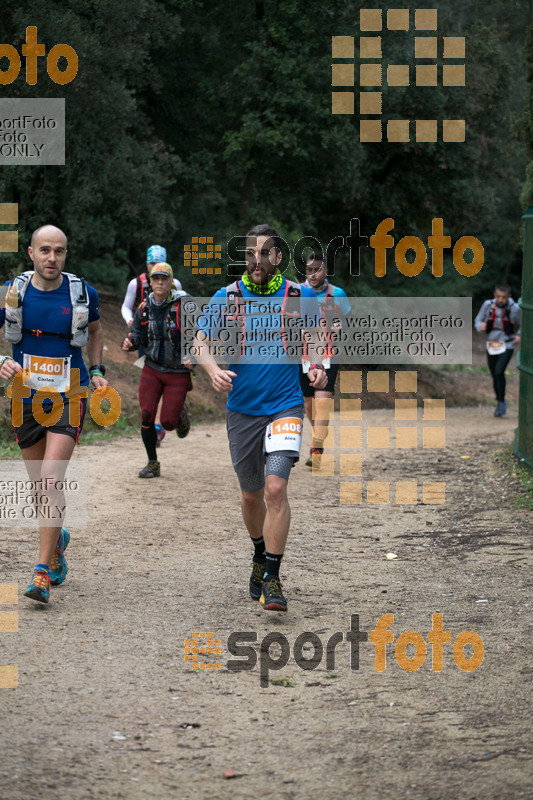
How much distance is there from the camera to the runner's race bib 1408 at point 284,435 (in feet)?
19.7

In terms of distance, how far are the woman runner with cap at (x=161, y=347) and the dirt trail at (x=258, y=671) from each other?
3.17 ft

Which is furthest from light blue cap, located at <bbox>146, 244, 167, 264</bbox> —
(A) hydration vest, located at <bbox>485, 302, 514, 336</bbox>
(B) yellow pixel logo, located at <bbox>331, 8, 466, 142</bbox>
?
(B) yellow pixel logo, located at <bbox>331, 8, 466, 142</bbox>

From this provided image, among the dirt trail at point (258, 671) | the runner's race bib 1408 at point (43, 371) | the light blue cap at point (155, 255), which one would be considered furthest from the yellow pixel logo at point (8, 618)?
the light blue cap at point (155, 255)

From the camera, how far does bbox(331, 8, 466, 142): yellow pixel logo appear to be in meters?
21.5

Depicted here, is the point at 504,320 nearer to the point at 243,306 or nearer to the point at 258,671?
the point at 243,306

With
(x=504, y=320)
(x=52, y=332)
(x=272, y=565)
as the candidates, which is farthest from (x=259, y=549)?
(x=504, y=320)

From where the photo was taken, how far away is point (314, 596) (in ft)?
21.7

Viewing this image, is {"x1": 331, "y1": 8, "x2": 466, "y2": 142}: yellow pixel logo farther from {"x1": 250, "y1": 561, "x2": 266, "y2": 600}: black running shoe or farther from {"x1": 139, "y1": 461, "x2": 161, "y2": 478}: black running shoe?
{"x1": 250, "y1": 561, "x2": 266, "y2": 600}: black running shoe

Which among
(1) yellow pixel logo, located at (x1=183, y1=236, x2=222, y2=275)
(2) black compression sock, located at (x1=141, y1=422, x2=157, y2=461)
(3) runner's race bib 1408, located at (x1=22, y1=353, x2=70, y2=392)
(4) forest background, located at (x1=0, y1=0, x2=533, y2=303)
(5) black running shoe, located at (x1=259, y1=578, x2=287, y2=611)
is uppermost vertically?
(4) forest background, located at (x1=0, y1=0, x2=533, y2=303)

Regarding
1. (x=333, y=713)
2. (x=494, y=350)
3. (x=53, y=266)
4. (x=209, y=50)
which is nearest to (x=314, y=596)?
(x=333, y=713)

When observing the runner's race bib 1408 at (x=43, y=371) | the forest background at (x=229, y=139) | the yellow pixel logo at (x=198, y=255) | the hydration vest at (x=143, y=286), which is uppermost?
the forest background at (x=229, y=139)

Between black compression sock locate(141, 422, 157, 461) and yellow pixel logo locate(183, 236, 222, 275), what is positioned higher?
yellow pixel logo locate(183, 236, 222, 275)

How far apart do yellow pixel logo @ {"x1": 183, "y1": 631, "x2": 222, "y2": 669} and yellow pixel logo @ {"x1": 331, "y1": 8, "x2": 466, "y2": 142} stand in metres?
17.5

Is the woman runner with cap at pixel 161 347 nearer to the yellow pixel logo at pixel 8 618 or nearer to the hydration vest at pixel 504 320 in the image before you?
the yellow pixel logo at pixel 8 618
